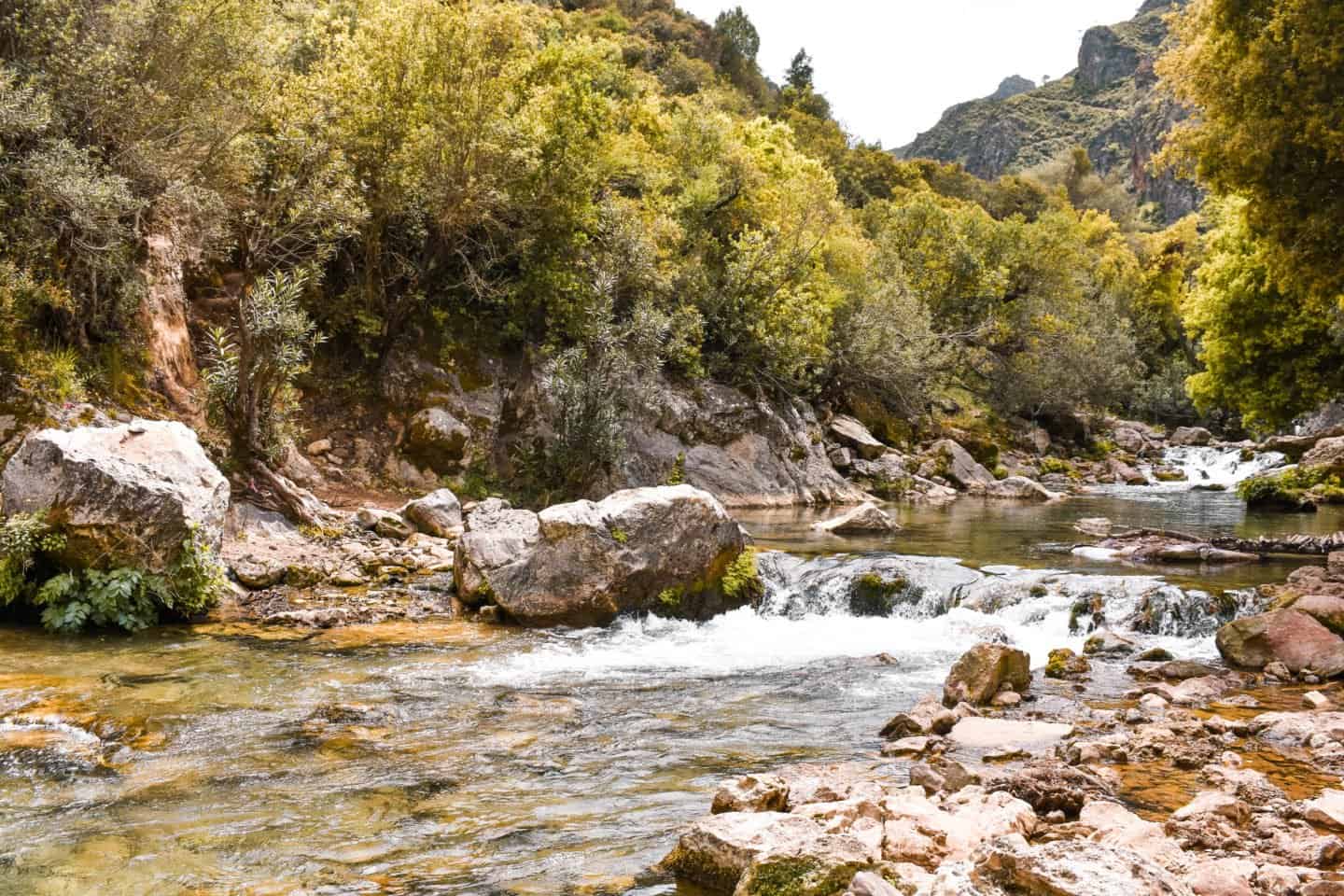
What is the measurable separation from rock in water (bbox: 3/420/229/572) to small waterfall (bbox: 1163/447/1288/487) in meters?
35.4

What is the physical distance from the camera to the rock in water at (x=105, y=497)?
437 inches

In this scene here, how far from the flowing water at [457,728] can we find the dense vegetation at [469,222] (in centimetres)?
677

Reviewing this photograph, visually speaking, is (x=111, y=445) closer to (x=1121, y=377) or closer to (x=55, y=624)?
(x=55, y=624)

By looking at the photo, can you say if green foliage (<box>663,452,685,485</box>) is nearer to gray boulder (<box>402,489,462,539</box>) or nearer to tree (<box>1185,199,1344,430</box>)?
gray boulder (<box>402,489,462,539</box>)

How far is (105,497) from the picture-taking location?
11.2 metres

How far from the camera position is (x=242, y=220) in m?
20.0

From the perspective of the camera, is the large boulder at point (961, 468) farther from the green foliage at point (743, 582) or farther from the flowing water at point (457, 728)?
the green foliage at point (743, 582)

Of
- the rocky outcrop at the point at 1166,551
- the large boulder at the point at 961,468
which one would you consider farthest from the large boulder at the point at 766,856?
the large boulder at the point at 961,468

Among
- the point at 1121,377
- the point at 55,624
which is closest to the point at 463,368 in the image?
the point at 55,624

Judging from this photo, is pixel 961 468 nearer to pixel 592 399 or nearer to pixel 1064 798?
pixel 592 399

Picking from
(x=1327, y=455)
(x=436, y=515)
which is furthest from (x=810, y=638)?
(x=1327, y=455)

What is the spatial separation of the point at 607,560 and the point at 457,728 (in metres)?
5.32

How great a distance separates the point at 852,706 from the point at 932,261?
1634 inches

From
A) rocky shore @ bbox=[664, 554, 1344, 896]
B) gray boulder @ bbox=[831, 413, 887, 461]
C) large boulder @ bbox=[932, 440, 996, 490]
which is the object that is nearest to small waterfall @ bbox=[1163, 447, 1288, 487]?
large boulder @ bbox=[932, 440, 996, 490]
